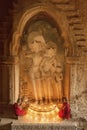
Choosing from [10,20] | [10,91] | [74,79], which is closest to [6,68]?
[10,91]

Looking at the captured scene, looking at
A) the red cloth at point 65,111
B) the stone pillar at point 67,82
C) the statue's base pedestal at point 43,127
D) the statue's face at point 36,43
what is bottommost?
the statue's base pedestal at point 43,127

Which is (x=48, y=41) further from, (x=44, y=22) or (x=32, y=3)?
(x=32, y=3)

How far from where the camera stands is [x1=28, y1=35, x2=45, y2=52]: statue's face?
719 cm

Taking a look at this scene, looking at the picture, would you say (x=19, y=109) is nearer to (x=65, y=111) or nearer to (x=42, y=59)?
(x=65, y=111)

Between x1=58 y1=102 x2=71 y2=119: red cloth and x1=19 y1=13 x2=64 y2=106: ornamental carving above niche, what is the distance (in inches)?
17.2

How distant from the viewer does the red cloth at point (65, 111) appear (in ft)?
22.7

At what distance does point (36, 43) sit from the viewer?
7.18 metres

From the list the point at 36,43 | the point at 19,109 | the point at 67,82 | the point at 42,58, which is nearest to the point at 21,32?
the point at 36,43

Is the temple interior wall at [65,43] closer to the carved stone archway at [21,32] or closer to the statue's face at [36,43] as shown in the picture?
the carved stone archway at [21,32]

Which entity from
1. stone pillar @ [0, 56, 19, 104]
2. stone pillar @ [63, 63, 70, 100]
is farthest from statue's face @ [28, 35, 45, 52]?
stone pillar @ [63, 63, 70, 100]

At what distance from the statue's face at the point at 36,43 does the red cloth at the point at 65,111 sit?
4.35 ft

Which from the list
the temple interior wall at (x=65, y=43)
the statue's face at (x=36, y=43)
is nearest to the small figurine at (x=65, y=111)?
the temple interior wall at (x=65, y=43)

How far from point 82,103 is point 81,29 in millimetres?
1589

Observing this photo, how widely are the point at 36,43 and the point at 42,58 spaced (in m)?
0.35
